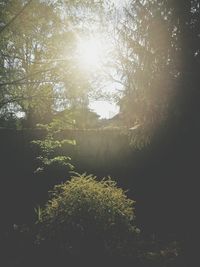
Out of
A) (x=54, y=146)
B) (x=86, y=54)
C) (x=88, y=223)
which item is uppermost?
(x=86, y=54)

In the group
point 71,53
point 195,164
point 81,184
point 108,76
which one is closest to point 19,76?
point 71,53

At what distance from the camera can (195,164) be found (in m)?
11.4

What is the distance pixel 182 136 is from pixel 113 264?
6.11 m

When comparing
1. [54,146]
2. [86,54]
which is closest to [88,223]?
[86,54]

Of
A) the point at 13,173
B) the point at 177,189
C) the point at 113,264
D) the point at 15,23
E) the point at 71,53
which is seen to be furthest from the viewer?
the point at 13,173

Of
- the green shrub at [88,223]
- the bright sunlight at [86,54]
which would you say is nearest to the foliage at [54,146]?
the bright sunlight at [86,54]

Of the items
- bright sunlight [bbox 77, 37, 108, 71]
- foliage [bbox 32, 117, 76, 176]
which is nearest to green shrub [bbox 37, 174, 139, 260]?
bright sunlight [bbox 77, 37, 108, 71]

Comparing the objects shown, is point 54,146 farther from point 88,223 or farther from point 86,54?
point 88,223

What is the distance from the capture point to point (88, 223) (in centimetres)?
668

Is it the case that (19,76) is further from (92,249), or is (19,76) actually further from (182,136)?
(92,249)

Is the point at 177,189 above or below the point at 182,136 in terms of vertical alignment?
below

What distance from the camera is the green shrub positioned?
646cm

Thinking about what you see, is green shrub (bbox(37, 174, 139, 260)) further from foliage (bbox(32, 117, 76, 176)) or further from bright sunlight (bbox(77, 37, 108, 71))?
foliage (bbox(32, 117, 76, 176))

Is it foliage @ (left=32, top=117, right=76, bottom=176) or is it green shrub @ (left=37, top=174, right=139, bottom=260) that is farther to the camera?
foliage @ (left=32, top=117, right=76, bottom=176)
